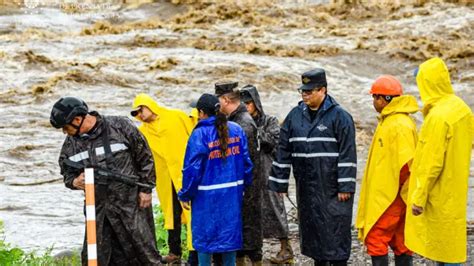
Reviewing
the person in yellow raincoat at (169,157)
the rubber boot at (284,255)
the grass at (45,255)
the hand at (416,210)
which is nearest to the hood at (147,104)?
the person in yellow raincoat at (169,157)

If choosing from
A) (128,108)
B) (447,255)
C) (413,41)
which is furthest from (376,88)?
(413,41)

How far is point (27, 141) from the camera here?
61.5 feet

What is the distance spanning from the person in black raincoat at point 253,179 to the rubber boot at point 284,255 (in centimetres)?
67

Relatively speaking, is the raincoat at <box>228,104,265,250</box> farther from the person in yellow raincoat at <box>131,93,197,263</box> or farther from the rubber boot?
the person in yellow raincoat at <box>131,93,197,263</box>

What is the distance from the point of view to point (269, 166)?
31.4ft

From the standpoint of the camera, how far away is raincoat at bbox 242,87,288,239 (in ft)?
30.9

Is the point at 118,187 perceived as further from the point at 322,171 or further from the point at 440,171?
the point at 440,171

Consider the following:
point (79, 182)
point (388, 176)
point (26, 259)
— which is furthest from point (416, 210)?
point (26, 259)

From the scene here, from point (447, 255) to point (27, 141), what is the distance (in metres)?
12.8

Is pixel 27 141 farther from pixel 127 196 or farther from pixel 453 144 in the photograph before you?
pixel 453 144

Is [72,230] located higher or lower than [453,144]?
lower

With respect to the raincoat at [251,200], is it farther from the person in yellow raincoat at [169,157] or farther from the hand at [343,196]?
the hand at [343,196]

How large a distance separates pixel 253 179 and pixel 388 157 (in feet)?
4.88

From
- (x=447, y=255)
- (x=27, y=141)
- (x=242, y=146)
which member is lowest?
(x=27, y=141)
